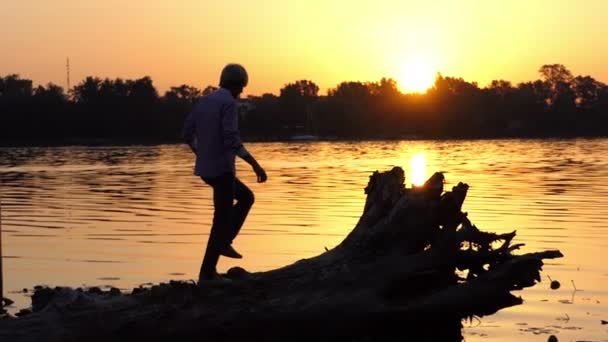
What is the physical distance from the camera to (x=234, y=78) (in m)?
9.66

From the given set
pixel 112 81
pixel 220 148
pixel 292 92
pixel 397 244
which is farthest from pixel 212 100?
pixel 292 92

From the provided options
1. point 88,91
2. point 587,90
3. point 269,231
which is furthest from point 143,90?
point 269,231

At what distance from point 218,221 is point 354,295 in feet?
6.01

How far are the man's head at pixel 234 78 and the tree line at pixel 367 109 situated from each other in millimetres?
141721

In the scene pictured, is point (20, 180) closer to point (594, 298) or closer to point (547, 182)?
point (547, 182)

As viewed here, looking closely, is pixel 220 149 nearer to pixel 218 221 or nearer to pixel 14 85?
pixel 218 221

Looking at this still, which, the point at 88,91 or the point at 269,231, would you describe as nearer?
the point at 269,231

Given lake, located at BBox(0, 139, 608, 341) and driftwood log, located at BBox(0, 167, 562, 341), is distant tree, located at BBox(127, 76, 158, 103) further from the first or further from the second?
driftwood log, located at BBox(0, 167, 562, 341)

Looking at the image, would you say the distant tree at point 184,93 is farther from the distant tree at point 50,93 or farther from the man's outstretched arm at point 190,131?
the man's outstretched arm at point 190,131

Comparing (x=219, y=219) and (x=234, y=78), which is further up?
(x=234, y=78)

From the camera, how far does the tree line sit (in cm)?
15575

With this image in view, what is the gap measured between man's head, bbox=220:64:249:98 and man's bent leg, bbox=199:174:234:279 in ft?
2.75

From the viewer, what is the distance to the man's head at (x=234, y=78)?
966cm

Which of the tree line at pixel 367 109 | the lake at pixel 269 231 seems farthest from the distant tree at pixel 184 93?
the lake at pixel 269 231
